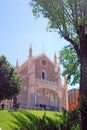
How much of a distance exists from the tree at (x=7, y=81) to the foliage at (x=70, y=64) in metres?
25.2

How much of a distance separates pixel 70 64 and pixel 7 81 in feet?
88.3

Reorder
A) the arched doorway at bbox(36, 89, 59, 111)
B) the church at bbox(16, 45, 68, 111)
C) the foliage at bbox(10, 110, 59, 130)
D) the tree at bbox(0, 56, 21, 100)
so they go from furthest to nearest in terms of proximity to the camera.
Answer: the arched doorway at bbox(36, 89, 59, 111)
the church at bbox(16, 45, 68, 111)
the tree at bbox(0, 56, 21, 100)
the foliage at bbox(10, 110, 59, 130)

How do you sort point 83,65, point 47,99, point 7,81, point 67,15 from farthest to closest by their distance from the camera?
point 47,99, point 7,81, point 67,15, point 83,65

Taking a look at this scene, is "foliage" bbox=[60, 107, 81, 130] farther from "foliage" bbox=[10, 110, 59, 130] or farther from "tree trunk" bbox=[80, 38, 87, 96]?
"tree trunk" bbox=[80, 38, 87, 96]

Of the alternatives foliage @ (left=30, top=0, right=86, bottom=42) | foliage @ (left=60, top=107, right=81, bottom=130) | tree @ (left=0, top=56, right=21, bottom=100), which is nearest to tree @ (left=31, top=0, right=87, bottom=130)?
foliage @ (left=30, top=0, right=86, bottom=42)

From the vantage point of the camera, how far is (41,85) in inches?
2324

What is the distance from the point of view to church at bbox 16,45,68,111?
188 feet

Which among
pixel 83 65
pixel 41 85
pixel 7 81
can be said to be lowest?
pixel 83 65

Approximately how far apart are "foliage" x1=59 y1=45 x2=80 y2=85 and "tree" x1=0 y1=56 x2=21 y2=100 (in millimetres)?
25220

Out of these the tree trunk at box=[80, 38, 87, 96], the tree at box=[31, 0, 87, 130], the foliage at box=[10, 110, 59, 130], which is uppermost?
the tree at box=[31, 0, 87, 130]

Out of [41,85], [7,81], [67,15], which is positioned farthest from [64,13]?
[41,85]

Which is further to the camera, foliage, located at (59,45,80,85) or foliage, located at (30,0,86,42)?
foliage, located at (59,45,80,85)

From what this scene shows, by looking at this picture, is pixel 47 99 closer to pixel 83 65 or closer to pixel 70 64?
→ pixel 70 64

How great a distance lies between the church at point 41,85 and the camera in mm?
57344
